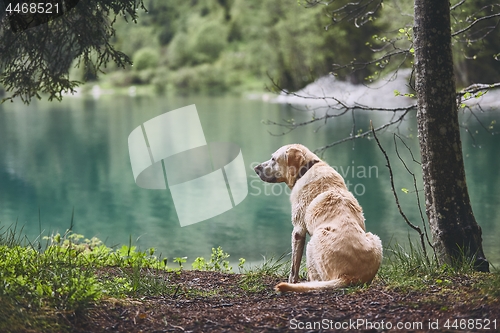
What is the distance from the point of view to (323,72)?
54.8 metres

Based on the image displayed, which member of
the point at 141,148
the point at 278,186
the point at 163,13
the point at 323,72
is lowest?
the point at 278,186

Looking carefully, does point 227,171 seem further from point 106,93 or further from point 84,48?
point 106,93

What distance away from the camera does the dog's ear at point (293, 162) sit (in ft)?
17.4

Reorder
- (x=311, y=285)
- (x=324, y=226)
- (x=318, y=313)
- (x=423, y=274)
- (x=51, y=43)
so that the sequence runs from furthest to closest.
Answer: (x=51, y=43) → (x=423, y=274) → (x=324, y=226) → (x=311, y=285) → (x=318, y=313)

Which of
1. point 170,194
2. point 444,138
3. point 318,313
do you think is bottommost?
point 318,313

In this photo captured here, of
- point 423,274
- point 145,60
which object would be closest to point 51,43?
point 423,274

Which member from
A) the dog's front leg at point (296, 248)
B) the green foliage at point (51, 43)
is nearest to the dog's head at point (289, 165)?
the dog's front leg at point (296, 248)

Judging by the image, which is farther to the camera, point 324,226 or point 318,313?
point 324,226

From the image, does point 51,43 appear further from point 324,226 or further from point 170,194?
point 170,194

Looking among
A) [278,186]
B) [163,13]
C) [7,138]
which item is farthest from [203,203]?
[163,13]

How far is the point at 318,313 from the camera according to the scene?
3736 millimetres

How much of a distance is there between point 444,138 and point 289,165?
1.43 metres

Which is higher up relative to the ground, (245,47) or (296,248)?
(245,47)

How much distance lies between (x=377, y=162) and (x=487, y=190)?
514cm
